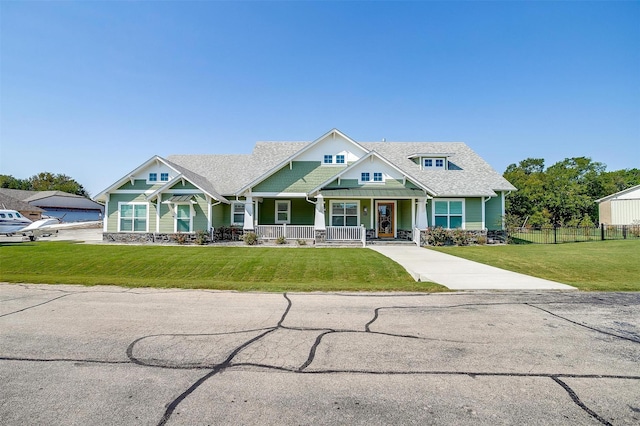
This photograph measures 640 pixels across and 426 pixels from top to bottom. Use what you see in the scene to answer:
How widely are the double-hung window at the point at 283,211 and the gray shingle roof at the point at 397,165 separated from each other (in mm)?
2615

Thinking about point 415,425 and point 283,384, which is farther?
point 283,384

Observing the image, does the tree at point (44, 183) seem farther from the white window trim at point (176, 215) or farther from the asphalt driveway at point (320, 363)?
the asphalt driveway at point (320, 363)

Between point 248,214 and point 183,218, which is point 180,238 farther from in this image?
point 248,214

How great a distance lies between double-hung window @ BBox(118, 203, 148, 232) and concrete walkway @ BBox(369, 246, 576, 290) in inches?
700

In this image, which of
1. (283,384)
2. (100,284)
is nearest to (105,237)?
(100,284)

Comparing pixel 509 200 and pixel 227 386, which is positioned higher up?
pixel 509 200

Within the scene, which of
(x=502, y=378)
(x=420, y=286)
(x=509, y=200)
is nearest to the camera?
(x=502, y=378)

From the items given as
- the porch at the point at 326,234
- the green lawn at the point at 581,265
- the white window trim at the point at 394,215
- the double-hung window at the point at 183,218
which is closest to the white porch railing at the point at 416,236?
the porch at the point at 326,234

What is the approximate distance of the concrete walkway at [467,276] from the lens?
9094 millimetres

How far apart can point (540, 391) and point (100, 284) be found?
35.5 feet

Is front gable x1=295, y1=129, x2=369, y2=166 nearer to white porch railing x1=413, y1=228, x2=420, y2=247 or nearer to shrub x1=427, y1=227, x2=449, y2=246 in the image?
white porch railing x1=413, y1=228, x2=420, y2=247

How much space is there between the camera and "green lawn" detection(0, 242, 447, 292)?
9.69 m

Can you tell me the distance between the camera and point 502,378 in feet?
12.6

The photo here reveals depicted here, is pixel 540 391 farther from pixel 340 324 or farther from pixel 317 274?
pixel 317 274
